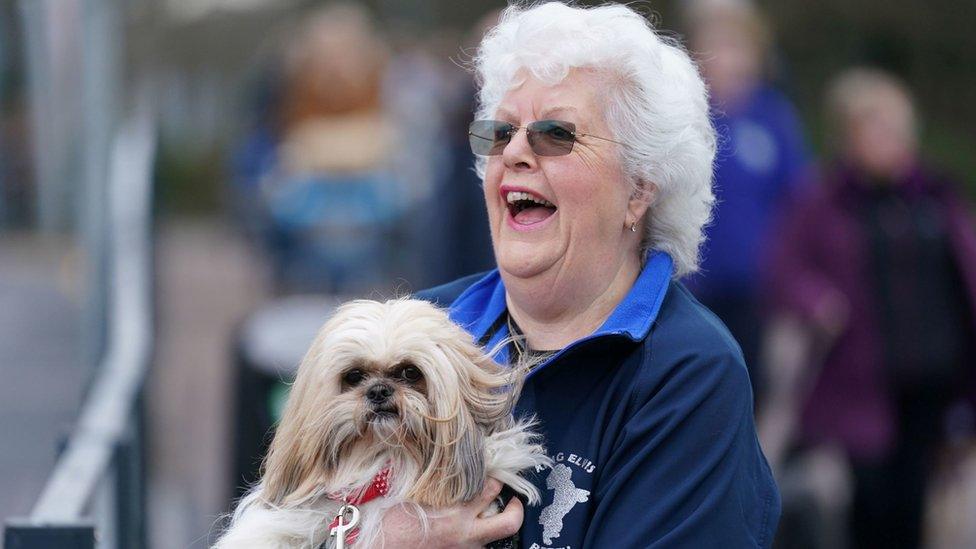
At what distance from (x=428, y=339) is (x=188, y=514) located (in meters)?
5.09

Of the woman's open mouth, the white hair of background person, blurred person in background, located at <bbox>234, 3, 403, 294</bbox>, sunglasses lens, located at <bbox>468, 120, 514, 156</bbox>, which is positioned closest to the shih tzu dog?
the woman's open mouth

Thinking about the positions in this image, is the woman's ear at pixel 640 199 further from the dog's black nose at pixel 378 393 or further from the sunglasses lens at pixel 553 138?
the dog's black nose at pixel 378 393

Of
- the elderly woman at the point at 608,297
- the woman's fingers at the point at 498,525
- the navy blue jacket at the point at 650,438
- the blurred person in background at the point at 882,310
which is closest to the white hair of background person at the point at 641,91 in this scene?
the elderly woman at the point at 608,297

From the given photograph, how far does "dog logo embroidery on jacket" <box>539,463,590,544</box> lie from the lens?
309cm

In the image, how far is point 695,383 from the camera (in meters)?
3.09

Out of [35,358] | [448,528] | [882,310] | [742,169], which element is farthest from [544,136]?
[35,358]

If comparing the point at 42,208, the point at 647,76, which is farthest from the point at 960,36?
the point at 647,76

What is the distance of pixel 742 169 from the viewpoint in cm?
736

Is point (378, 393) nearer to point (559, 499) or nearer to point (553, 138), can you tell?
point (559, 499)

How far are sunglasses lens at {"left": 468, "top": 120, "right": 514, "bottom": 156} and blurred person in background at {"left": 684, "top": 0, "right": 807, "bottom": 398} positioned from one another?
12.2ft

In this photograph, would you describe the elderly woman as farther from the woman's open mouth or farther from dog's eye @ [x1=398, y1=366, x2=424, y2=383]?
dog's eye @ [x1=398, y1=366, x2=424, y2=383]

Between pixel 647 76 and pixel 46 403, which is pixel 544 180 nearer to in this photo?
pixel 647 76

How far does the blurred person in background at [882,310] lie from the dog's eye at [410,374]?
4615mm

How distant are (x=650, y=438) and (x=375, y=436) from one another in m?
0.57
